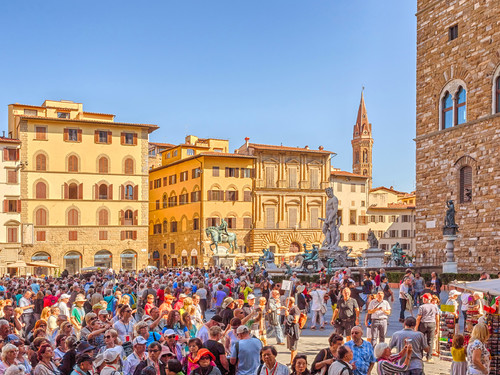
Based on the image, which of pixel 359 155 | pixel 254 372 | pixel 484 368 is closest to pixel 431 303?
pixel 484 368

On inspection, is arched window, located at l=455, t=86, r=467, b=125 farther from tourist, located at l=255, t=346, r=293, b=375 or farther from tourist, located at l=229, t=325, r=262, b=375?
tourist, located at l=255, t=346, r=293, b=375

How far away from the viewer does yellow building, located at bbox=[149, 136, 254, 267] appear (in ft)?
164

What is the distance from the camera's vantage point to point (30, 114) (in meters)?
47.1

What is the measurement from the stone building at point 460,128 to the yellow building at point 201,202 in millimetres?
24712

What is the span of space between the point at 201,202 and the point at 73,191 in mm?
10516

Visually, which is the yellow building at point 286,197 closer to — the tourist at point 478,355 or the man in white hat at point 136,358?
the tourist at point 478,355

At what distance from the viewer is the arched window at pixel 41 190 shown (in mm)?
44094

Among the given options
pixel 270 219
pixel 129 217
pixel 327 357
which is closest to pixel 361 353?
pixel 327 357

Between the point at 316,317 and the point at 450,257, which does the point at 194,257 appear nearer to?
the point at 450,257

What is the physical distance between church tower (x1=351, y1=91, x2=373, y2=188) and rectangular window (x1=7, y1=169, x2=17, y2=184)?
226 feet

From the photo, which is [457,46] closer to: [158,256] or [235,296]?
[235,296]

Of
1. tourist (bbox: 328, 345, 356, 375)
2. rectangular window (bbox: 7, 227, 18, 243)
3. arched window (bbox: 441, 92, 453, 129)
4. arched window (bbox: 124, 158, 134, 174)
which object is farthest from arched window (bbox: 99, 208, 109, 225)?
tourist (bbox: 328, 345, 356, 375)

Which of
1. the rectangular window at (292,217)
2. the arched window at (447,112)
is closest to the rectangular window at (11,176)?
the rectangular window at (292,217)

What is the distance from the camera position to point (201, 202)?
50062 millimetres
